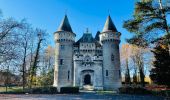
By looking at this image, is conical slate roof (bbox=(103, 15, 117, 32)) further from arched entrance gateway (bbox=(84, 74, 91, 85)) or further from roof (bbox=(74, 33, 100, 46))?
arched entrance gateway (bbox=(84, 74, 91, 85))

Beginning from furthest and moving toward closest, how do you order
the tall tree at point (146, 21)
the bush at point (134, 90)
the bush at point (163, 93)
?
the bush at point (134, 90) → the bush at point (163, 93) → the tall tree at point (146, 21)

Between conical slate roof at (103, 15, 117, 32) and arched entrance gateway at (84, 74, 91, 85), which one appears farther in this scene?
conical slate roof at (103, 15, 117, 32)

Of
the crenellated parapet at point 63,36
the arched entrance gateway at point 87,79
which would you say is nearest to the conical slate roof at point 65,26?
the crenellated parapet at point 63,36

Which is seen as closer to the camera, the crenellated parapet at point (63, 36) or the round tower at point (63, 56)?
the round tower at point (63, 56)

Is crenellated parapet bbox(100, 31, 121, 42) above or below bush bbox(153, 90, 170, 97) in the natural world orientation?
above

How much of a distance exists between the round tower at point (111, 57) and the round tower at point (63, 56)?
263 inches

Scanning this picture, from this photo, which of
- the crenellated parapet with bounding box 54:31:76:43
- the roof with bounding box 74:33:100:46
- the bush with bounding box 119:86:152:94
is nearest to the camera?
the bush with bounding box 119:86:152:94

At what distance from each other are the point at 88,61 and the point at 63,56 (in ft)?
16.7

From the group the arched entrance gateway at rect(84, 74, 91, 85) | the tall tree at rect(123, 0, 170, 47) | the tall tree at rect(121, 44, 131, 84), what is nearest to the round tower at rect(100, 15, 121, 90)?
the arched entrance gateway at rect(84, 74, 91, 85)

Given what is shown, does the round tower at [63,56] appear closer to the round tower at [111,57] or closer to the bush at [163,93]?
the round tower at [111,57]

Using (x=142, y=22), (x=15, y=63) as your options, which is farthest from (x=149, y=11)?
(x=15, y=63)

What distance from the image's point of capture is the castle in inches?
1559

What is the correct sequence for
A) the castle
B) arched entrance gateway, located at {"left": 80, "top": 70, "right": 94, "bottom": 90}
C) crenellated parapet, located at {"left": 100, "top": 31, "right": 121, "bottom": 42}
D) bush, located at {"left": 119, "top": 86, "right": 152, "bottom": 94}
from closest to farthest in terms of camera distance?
bush, located at {"left": 119, "top": 86, "right": 152, "bottom": 94} < the castle < arched entrance gateway, located at {"left": 80, "top": 70, "right": 94, "bottom": 90} < crenellated parapet, located at {"left": 100, "top": 31, "right": 121, "bottom": 42}

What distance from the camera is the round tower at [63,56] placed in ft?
130
